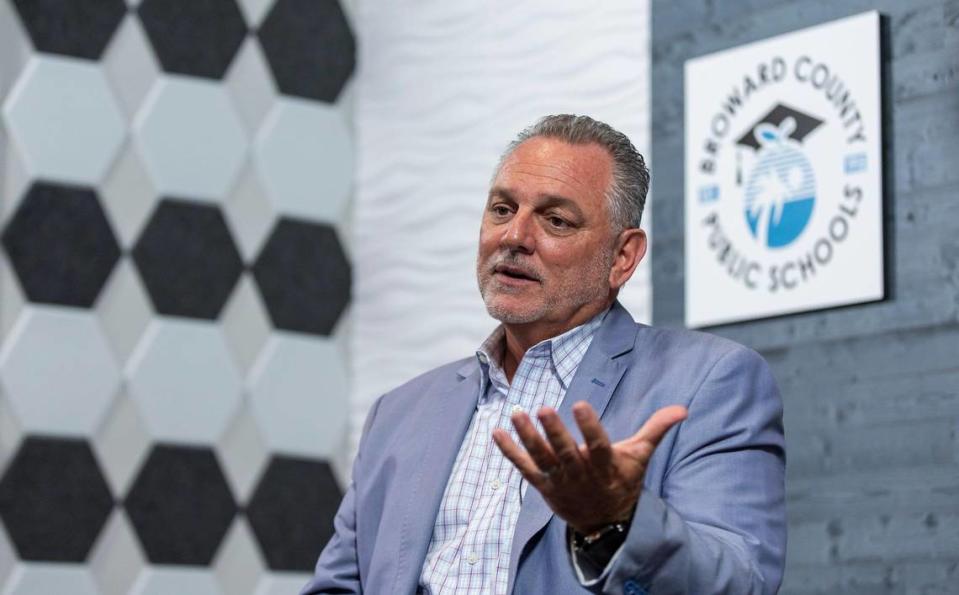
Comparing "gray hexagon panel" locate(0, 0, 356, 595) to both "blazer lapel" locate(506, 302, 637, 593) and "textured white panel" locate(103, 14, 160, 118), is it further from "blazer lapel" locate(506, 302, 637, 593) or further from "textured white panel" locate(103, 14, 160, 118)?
"blazer lapel" locate(506, 302, 637, 593)

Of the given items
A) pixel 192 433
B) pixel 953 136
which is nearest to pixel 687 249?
pixel 953 136

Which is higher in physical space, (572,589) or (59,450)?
(59,450)

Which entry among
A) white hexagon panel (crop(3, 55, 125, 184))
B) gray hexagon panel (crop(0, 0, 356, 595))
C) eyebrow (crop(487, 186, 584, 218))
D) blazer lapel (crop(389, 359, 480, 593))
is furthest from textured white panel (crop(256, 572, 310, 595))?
eyebrow (crop(487, 186, 584, 218))

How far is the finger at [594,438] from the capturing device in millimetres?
1622

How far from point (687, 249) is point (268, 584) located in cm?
143

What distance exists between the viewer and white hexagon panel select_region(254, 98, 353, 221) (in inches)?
167

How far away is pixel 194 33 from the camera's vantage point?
415 centimetres

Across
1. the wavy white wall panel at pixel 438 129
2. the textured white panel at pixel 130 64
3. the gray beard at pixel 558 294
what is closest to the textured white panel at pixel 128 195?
the textured white panel at pixel 130 64

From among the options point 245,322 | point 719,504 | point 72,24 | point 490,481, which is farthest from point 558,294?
point 72,24

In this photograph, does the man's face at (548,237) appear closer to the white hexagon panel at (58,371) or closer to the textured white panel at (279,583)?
the white hexagon panel at (58,371)

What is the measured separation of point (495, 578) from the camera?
2111 mm

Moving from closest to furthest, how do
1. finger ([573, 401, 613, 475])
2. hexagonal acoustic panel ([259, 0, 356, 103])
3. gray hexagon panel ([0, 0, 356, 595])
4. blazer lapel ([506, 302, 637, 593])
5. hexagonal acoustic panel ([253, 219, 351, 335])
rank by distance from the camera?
finger ([573, 401, 613, 475]) → blazer lapel ([506, 302, 637, 593]) → gray hexagon panel ([0, 0, 356, 595]) → hexagonal acoustic panel ([253, 219, 351, 335]) → hexagonal acoustic panel ([259, 0, 356, 103])

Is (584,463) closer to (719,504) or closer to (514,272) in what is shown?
(719,504)

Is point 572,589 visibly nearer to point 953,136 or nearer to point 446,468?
point 446,468
